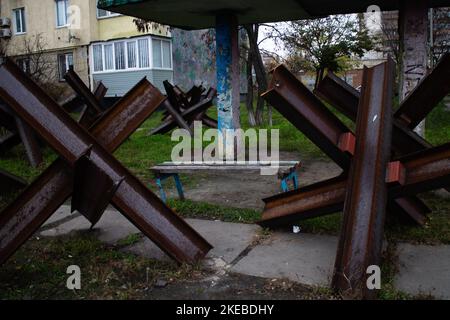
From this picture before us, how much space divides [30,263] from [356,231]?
252cm

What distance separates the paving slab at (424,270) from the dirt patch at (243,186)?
1.88m

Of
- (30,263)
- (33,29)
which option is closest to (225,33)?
(30,263)

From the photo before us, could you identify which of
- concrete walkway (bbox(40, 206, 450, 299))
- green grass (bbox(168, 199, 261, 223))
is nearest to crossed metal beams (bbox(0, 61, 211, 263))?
concrete walkway (bbox(40, 206, 450, 299))

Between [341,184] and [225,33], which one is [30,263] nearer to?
[341,184]

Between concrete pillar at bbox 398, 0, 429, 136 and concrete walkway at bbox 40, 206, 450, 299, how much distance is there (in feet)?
10.2

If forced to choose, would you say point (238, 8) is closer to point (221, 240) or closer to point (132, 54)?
point (221, 240)

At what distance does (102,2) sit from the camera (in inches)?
273

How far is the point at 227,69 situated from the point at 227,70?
2 centimetres

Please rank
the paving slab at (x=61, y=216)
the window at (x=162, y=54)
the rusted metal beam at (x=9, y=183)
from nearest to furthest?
the paving slab at (x=61, y=216) → the rusted metal beam at (x=9, y=183) → the window at (x=162, y=54)

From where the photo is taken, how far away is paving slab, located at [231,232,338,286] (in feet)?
10.6

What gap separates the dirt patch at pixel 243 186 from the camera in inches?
219

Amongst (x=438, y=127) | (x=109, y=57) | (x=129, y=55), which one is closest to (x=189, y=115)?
(x=438, y=127)

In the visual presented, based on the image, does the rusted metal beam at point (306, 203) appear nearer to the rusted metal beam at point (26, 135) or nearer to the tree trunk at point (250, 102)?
the rusted metal beam at point (26, 135)

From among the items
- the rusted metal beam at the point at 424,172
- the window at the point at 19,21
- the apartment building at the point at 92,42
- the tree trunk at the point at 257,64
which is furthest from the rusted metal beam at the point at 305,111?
the window at the point at 19,21
